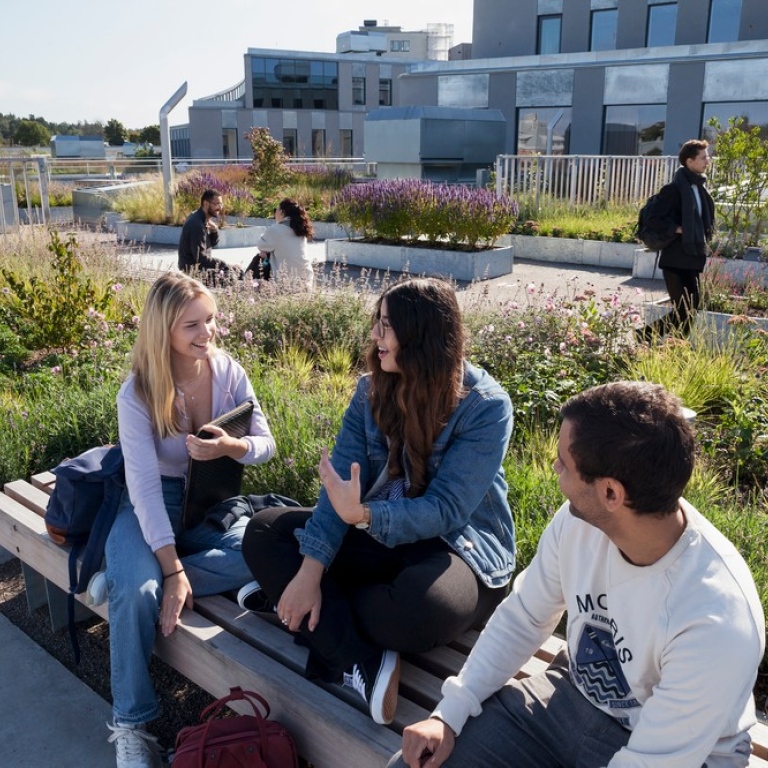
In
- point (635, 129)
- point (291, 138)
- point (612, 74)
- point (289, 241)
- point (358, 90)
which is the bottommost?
point (289, 241)

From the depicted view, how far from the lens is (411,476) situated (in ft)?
8.84

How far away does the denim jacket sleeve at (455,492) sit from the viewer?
8.24 feet

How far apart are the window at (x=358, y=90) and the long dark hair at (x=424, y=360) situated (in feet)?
181

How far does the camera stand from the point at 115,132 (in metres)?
68.9

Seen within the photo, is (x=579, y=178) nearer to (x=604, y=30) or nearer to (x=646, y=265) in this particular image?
(x=646, y=265)

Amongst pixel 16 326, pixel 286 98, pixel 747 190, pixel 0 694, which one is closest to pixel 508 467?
pixel 0 694

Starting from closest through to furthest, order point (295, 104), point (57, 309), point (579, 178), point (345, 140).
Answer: point (57, 309) → point (579, 178) → point (295, 104) → point (345, 140)

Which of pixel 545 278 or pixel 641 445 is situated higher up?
pixel 641 445

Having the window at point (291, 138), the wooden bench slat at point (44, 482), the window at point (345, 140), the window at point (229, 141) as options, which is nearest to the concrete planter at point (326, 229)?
the wooden bench slat at point (44, 482)

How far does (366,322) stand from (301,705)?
4.49 m

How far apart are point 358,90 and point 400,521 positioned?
55616 millimetres

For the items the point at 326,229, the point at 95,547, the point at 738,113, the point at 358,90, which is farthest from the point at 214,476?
the point at 358,90

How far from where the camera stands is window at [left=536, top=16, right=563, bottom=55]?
1166 inches

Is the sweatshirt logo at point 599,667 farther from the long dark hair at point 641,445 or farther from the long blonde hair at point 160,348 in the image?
the long blonde hair at point 160,348
